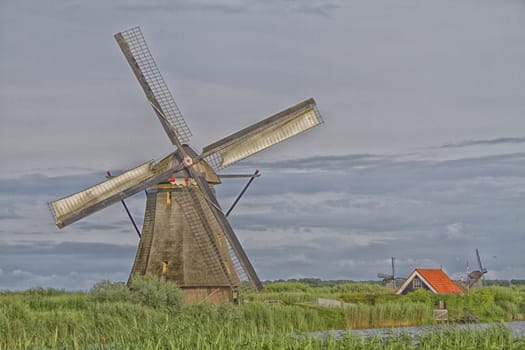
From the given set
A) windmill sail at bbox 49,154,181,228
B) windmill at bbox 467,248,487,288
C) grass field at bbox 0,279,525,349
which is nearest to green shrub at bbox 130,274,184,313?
grass field at bbox 0,279,525,349

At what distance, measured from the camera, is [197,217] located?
20.4 m

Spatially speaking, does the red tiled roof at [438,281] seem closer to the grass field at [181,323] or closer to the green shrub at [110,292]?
the grass field at [181,323]

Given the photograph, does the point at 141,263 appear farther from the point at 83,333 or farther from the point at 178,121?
the point at 83,333

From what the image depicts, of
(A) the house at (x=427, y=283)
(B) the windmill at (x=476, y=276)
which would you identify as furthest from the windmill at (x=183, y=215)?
(B) the windmill at (x=476, y=276)

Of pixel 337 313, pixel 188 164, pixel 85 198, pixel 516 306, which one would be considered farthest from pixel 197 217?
pixel 516 306

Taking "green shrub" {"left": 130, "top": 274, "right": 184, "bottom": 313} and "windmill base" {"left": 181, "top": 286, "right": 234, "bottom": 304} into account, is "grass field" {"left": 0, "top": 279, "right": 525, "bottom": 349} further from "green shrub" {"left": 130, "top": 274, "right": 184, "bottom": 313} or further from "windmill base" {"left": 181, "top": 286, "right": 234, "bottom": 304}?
"windmill base" {"left": 181, "top": 286, "right": 234, "bottom": 304}

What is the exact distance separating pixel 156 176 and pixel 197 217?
1318 mm

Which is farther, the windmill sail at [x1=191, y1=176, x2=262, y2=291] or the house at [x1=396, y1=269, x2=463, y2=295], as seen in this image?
the house at [x1=396, y1=269, x2=463, y2=295]

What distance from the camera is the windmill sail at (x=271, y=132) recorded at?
2088cm

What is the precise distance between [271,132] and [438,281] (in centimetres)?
1013

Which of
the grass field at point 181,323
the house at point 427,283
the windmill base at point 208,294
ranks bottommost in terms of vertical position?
the grass field at point 181,323

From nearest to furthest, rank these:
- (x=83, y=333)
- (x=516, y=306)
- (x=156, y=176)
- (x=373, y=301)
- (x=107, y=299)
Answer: (x=83, y=333) → (x=107, y=299) → (x=156, y=176) → (x=373, y=301) → (x=516, y=306)

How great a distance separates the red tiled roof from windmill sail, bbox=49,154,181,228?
36.3ft

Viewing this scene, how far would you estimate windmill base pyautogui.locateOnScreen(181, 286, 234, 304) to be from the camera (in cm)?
2042
